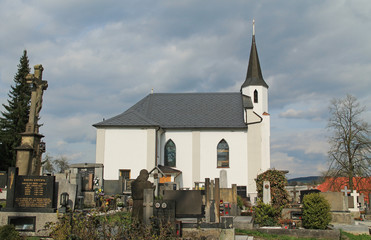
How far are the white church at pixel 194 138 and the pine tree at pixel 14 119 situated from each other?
31.8 feet

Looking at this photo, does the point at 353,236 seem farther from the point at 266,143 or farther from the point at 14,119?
the point at 14,119

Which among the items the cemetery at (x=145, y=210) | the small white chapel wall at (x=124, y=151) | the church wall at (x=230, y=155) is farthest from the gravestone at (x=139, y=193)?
the church wall at (x=230, y=155)

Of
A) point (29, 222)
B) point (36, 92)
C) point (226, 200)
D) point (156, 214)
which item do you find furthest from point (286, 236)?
point (36, 92)

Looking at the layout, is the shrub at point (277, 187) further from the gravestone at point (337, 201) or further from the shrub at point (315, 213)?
the shrub at point (315, 213)

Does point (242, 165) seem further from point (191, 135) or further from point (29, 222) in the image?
point (29, 222)

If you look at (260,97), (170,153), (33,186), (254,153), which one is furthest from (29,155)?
(260,97)

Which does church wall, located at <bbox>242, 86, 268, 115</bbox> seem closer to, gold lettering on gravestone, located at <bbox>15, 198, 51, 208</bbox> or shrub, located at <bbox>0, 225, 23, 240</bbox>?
gold lettering on gravestone, located at <bbox>15, 198, 51, 208</bbox>

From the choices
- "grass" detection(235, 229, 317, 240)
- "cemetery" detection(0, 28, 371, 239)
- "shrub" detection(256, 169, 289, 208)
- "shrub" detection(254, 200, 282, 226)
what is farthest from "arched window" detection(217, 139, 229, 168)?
"grass" detection(235, 229, 317, 240)

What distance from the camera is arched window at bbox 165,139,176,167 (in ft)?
105

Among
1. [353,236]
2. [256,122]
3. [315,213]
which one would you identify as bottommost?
[353,236]

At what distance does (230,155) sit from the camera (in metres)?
31.6

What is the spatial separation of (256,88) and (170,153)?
10390 mm

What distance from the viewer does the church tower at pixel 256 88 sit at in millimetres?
33969

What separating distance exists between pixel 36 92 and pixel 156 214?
1128 cm
